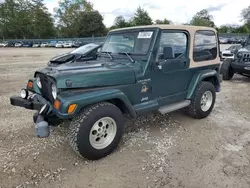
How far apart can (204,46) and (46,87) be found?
321 centimetres

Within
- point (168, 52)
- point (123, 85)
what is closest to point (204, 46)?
point (168, 52)

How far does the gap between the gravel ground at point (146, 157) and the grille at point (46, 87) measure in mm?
847

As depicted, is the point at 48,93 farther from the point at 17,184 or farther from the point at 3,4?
the point at 3,4

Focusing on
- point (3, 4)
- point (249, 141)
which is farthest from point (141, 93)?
point (3, 4)

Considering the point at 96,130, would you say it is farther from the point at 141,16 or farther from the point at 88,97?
the point at 141,16

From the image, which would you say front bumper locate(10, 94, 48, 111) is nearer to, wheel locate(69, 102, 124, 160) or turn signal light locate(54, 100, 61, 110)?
turn signal light locate(54, 100, 61, 110)

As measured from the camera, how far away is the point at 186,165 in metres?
3.01

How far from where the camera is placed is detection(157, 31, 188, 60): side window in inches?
145

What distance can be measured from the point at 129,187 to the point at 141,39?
7.59 feet

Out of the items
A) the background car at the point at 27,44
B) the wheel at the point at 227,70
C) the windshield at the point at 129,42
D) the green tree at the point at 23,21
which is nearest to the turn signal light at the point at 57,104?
the windshield at the point at 129,42

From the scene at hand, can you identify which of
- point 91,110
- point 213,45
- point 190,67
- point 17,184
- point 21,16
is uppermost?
point 21,16

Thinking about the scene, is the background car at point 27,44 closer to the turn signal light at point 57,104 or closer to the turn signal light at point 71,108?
the turn signal light at point 57,104

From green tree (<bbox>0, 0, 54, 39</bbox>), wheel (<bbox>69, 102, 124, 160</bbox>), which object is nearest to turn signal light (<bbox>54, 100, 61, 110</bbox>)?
wheel (<bbox>69, 102, 124, 160</bbox>)

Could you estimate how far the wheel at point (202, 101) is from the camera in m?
4.36
